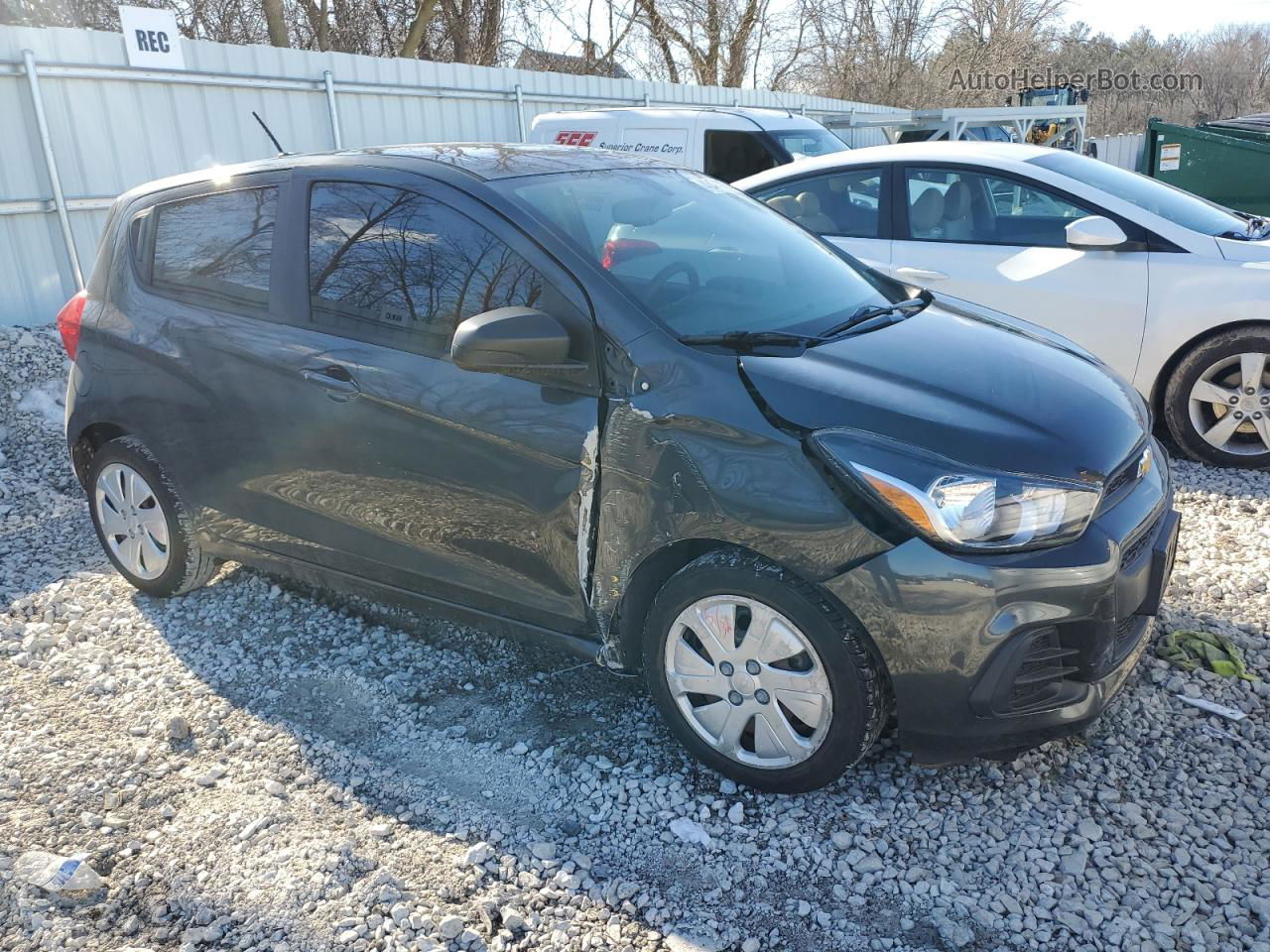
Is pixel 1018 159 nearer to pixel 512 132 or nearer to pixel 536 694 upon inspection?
pixel 536 694

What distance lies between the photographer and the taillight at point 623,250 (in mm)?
3070

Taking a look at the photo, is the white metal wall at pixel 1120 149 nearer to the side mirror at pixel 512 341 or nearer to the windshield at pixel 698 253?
the windshield at pixel 698 253

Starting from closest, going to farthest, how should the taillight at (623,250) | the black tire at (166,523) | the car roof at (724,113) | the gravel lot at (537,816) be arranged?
1. the gravel lot at (537,816)
2. the taillight at (623,250)
3. the black tire at (166,523)
4. the car roof at (724,113)

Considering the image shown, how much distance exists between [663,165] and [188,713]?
2.68 m

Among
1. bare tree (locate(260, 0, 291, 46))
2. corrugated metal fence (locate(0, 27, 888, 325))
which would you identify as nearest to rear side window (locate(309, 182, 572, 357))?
corrugated metal fence (locate(0, 27, 888, 325))

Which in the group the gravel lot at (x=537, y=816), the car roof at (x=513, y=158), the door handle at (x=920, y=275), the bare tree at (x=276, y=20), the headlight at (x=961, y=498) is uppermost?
the bare tree at (x=276, y=20)

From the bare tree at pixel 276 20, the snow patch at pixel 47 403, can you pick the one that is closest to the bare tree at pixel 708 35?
the bare tree at pixel 276 20

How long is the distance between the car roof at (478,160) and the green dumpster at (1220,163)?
36.2 ft

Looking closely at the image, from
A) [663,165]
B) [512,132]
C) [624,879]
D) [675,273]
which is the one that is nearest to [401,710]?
[624,879]

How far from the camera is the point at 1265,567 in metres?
4.20

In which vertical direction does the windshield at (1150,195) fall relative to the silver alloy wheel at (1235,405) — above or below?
above

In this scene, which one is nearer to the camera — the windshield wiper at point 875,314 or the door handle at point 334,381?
the windshield wiper at point 875,314

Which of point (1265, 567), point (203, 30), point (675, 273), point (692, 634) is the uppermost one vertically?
point (203, 30)

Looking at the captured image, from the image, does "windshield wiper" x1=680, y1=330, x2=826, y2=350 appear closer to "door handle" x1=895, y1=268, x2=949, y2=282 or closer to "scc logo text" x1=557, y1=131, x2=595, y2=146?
"door handle" x1=895, y1=268, x2=949, y2=282
